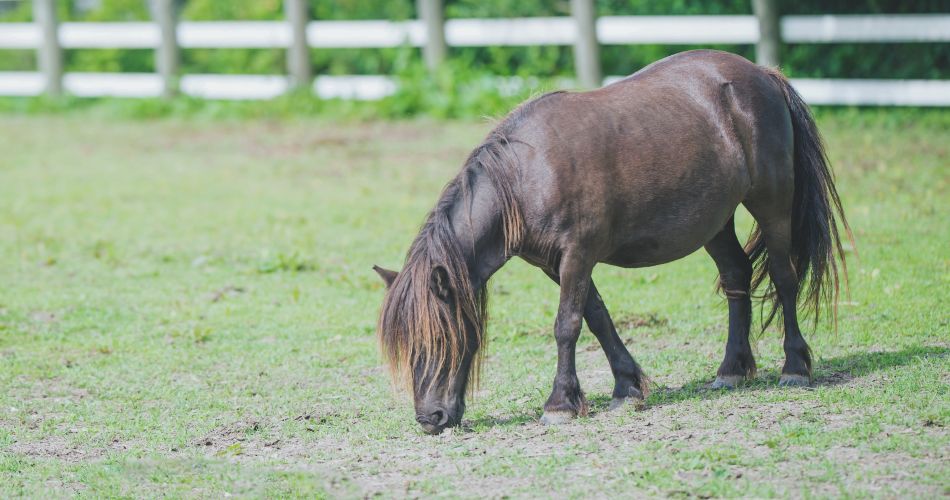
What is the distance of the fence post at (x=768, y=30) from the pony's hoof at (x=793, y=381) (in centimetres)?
879

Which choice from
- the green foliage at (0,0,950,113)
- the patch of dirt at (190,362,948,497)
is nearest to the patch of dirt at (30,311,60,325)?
the patch of dirt at (190,362,948,497)

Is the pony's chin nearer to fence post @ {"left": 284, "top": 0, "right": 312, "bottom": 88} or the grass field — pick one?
the grass field

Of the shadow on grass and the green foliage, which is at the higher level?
the green foliage

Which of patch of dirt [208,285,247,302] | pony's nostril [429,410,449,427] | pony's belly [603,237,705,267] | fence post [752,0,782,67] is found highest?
fence post [752,0,782,67]

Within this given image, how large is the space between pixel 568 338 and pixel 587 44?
10.3 m

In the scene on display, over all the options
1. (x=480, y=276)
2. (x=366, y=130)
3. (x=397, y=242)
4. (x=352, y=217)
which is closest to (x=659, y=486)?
(x=480, y=276)

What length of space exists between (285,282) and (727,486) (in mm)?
4933

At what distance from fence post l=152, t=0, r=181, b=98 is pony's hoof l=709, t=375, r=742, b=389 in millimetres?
14548

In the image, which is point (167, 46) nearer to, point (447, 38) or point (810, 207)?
point (447, 38)

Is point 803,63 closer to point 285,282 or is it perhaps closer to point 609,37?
point 609,37

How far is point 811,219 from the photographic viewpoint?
581cm

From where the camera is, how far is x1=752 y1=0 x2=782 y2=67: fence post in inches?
541

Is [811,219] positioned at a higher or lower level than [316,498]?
higher

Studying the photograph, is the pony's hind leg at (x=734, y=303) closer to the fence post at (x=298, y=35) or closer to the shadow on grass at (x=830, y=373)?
the shadow on grass at (x=830, y=373)
